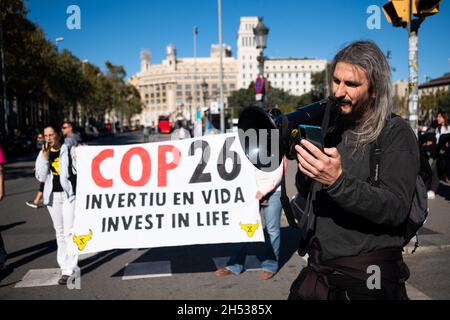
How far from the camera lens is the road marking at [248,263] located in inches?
201

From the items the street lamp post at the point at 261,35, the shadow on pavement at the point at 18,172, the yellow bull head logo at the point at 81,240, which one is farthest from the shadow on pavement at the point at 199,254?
the shadow on pavement at the point at 18,172

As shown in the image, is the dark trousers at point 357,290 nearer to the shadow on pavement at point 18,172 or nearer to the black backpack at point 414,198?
the black backpack at point 414,198

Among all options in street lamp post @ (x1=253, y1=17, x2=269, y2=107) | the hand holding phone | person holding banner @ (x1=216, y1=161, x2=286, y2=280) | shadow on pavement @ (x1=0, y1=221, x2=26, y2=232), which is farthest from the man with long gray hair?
street lamp post @ (x1=253, y1=17, x2=269, y2=107)

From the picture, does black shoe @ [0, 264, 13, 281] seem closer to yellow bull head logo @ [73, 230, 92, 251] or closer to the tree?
yellow bull head logo @ [73, 230, 92, 251]

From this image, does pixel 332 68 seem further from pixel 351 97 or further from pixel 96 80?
pixel 96 80

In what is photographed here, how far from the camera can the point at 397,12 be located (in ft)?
21.1

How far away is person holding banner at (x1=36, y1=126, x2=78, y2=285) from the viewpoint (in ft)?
15.5

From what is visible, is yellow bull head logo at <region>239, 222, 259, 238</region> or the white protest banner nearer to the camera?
the white protest banner

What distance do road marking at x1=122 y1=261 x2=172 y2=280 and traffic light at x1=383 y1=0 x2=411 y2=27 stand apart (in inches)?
202

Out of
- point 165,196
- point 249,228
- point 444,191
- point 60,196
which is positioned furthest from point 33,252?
point 444,191

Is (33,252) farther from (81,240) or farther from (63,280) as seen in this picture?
(81,240)

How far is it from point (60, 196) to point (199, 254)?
200 cm

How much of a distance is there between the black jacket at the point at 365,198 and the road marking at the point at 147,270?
11.4 feet

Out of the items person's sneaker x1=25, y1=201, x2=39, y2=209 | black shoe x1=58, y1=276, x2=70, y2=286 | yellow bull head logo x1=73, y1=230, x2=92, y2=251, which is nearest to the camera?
Answer: yellow bull head logo x1=73, y1=230, x2=92, y2=251
